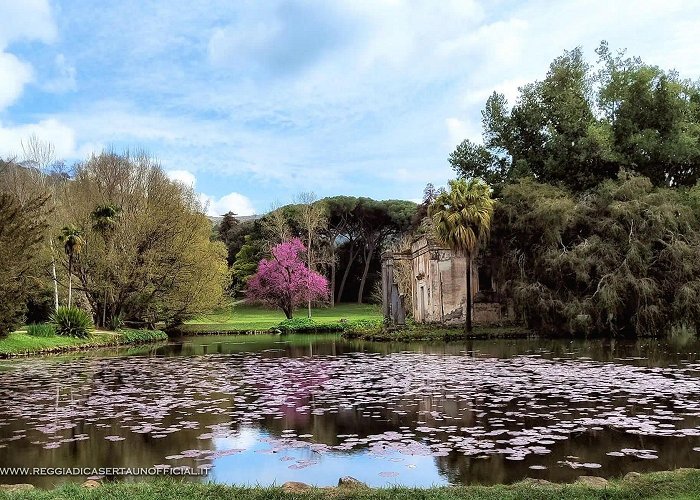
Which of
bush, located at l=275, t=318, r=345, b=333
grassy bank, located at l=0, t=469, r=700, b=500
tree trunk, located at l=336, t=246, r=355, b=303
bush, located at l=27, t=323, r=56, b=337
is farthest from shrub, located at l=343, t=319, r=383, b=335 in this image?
grassy bank, located at l=0, t=469, r=700, b=500

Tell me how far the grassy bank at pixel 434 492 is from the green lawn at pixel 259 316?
3467cm

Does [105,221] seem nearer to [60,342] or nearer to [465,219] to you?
[60,342]

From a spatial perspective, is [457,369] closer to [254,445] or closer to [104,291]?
[254,445]

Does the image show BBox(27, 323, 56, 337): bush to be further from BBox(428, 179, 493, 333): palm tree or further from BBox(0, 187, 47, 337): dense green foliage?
BBox(428, 179, 493, 333): palm tree

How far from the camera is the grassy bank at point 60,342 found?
2273 centimetres

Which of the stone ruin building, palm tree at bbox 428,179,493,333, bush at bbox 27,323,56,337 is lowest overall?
bush at bbox 27,323,56,337

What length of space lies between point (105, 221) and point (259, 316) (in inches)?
946

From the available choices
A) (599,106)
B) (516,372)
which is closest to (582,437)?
(516,372)

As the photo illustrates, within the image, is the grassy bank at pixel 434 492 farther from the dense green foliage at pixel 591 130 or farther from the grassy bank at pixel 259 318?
the grassy bank at pixel 259 318

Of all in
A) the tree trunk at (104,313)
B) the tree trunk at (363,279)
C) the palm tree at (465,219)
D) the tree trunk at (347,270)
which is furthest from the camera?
the tree trunk at (347,270)

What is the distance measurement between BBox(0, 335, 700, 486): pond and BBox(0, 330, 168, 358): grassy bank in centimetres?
738

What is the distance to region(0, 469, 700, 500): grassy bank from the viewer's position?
4.61m

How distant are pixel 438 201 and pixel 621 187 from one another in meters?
8.39

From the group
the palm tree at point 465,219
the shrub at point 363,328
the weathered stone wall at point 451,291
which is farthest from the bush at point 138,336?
the palm tree at point 465,219
